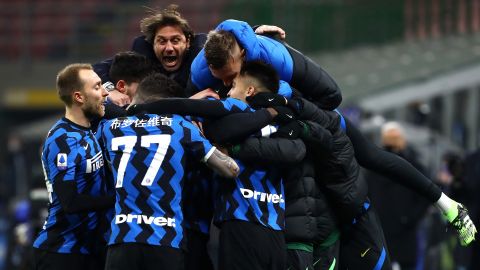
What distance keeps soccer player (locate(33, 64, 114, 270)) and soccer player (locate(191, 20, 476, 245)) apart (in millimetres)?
702

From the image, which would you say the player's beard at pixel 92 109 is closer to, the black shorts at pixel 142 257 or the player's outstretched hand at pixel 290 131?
the black shorts at pixel 142 257

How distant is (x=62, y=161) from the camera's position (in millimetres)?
6992

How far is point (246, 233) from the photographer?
6734 millimetres

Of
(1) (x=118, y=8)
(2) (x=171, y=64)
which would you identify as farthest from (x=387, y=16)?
(2) (x=171, y=64)

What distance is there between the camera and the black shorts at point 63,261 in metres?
7.16

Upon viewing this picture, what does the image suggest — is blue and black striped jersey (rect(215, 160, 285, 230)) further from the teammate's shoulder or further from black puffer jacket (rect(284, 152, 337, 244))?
the teammate's shoulder

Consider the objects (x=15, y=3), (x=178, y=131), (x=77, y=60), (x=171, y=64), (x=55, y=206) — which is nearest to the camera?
(x=178, y=131)

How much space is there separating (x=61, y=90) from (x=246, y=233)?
4.96 feet

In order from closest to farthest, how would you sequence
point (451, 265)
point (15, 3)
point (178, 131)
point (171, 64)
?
point (178, 131) → point (171, 64) → point (451, 265) → point (15, 3)

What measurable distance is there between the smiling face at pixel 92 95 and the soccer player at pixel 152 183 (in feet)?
1.57

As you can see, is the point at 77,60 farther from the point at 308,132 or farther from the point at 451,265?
the point at 308,132

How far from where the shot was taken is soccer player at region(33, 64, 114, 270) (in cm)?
701

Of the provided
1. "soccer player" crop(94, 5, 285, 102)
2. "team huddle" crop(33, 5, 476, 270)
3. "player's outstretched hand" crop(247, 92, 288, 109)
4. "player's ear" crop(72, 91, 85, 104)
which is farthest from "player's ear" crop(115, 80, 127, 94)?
"player's outstretched hand" crop(247, 92, 288, 109)

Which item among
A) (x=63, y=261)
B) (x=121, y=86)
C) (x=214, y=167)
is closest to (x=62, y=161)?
(x=63, y=261)
